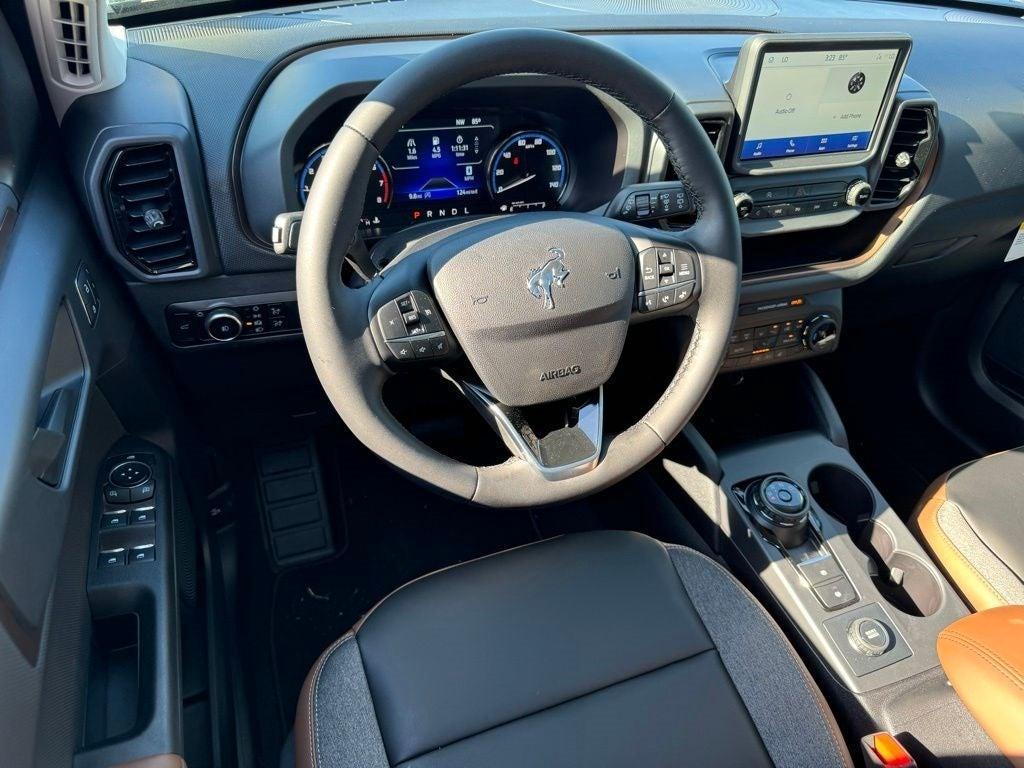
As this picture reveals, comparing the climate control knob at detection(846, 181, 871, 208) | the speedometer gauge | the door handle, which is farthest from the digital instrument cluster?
the climate control knob at detection(846, 181, 871, 208)

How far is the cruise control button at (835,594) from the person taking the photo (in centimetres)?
141

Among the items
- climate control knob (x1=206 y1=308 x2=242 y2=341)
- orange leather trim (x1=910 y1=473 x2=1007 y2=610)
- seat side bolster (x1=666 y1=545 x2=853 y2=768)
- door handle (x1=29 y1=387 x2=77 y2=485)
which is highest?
door handle (x1=29 y1=387 x2=77 y2=485)

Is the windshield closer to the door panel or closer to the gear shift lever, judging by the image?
the door panel

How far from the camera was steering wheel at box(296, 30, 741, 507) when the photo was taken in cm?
91

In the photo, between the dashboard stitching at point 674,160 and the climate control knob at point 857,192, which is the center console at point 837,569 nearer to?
the climate control knob at point 857,192

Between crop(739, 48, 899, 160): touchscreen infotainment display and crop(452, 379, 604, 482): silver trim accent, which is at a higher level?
crop(739, 48, 899, 160): touchscreen infotainment display

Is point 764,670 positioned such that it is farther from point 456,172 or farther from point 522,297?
point 456,172

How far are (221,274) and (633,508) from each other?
1128mm

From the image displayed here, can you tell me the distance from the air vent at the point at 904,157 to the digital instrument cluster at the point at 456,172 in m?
0.73

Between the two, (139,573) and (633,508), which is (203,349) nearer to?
(139,573)

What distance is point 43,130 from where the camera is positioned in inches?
44.9

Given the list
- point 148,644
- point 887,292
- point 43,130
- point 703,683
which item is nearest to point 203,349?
point 43,130

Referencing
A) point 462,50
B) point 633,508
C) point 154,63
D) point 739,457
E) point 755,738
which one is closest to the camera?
point 462,50

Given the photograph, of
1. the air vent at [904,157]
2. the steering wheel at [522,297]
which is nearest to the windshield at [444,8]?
the air vent at [904,157]
